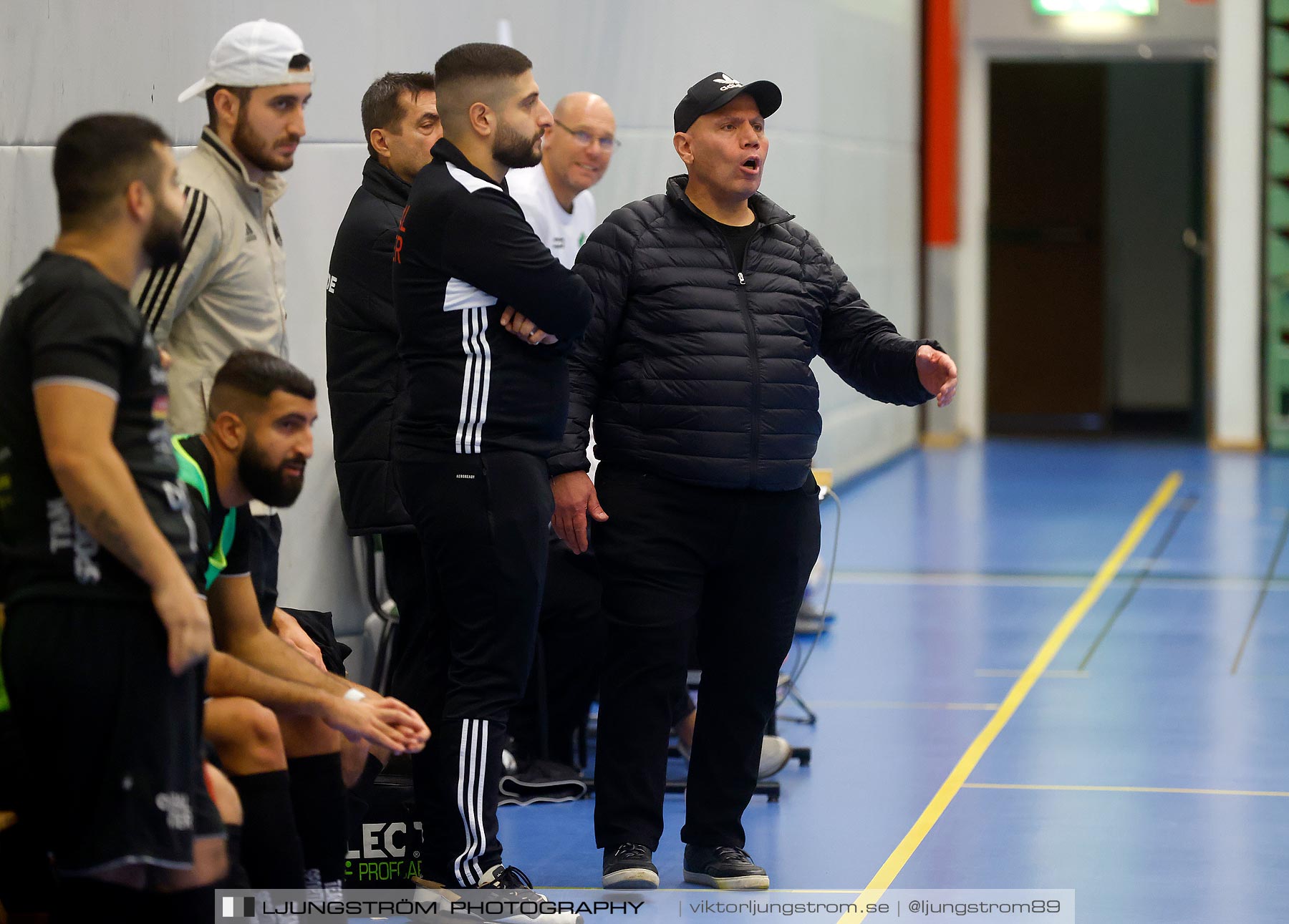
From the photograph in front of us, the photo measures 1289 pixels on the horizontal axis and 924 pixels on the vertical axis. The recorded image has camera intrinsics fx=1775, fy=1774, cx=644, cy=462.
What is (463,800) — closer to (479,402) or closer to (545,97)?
(479,402)

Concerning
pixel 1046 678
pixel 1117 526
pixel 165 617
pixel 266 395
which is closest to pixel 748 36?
pixel 1117 526

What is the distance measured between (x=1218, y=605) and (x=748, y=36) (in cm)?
397

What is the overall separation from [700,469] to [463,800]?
935mm

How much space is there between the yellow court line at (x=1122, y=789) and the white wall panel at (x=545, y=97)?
1.94 metres

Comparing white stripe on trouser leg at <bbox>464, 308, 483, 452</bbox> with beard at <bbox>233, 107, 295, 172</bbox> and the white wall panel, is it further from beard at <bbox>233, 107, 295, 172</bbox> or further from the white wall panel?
the white wall panel

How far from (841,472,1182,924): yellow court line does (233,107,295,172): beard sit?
2122mm

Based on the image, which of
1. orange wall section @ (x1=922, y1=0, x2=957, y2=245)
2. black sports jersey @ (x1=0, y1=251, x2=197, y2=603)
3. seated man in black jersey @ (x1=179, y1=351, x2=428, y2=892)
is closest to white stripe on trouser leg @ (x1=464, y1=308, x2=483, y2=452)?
seated man in black jersey @ (x1=179, y1=351, x2=428, y2=892)

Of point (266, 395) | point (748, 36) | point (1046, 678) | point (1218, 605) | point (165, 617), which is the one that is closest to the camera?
point (165, 617)

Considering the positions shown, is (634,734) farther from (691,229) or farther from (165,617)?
(165,617)

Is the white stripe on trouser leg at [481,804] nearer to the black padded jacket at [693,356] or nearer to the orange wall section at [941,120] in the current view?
the black padded jacket at [693,356]

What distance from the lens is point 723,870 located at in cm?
420

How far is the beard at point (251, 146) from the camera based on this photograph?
12.8 feet

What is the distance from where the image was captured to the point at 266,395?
3195 millimetres

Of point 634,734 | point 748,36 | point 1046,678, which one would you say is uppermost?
point 748,36
